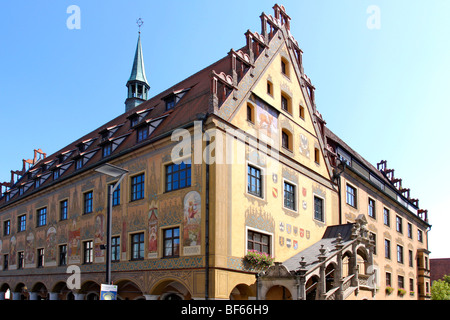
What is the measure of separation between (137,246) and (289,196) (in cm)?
747

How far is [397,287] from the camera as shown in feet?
110

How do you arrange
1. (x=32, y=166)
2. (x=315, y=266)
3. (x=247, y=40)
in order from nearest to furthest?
1. (x=315, y=266)
2. (x=247, y=40)
3. (x=32, y=166)

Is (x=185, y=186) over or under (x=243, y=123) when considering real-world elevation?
under

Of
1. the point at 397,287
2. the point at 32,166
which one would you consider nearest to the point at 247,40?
the point at 397,287

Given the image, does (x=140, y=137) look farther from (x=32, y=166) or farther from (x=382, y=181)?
(x=32, y=166)

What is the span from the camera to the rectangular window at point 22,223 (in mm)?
30816

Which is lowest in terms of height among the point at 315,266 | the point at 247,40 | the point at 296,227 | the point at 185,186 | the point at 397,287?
the point at 397,287

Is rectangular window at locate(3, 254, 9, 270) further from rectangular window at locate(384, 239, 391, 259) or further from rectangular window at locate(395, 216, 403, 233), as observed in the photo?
rectangular window at locate(395, 216, 403, 233)

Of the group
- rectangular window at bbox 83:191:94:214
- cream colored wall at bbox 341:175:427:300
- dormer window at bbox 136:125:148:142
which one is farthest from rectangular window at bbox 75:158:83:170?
cream colored wall at bbox 341:175:427:300

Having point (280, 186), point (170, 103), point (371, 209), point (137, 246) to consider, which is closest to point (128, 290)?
point (137, 246)

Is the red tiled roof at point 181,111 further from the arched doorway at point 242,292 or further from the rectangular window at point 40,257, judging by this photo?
the arched doorway at point 242,292

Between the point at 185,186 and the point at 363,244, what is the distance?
950 centimetres

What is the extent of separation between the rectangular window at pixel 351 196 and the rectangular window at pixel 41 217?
739 inches
